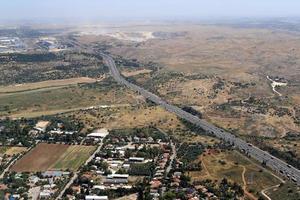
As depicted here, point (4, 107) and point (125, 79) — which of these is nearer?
point (4, 107)

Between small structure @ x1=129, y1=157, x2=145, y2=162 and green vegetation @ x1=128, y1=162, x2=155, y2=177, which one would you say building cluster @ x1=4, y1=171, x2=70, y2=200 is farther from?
small structure @ x1=129, y1=157, x2=145, y2=162

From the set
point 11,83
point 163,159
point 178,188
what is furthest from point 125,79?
point 178,188

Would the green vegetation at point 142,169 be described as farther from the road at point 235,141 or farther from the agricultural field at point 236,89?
the agricultural field at point 236,89

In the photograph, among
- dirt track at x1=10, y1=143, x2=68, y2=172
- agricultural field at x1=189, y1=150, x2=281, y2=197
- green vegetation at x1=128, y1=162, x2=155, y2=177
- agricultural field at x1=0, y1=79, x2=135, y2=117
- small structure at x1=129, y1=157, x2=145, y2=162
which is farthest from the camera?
agricultural field at x1=0, y1=79, x2=135, y2=117

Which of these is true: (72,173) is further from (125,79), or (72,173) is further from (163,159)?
(125,79)

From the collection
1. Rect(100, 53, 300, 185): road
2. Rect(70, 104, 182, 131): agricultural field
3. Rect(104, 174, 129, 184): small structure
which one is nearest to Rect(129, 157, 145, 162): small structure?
Rect(104, 174, 129, 184): small structure
